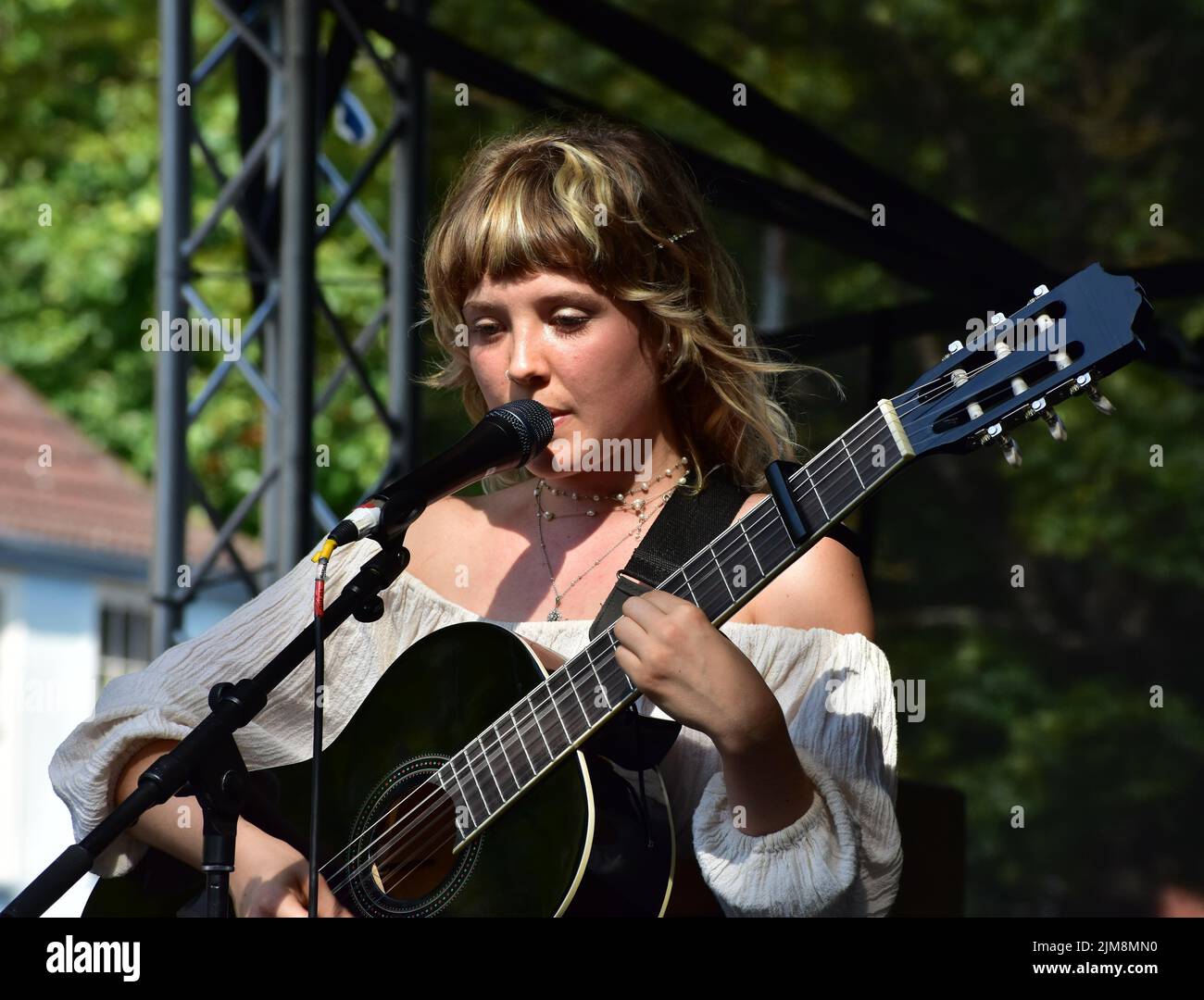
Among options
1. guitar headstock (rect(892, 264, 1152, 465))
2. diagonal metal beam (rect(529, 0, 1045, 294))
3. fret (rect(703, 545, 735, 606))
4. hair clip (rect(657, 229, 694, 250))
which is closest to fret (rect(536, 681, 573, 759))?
fret (rect(703, 545, 735, 606))

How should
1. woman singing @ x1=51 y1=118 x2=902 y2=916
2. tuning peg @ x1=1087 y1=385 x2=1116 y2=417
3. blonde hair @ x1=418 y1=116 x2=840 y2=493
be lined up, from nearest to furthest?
1. tuning peg @ x1=1087 y1=385 x2=1116 y2=417
2. woman singing @ x1=51 y1=118 x2=902 y2=916
3. blonde hair @ x1=418 y1=116 x2=840 y2=493

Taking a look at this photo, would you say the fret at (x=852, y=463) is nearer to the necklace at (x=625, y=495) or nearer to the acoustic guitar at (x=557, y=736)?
the acoustic guitar at (x=557, y=736)

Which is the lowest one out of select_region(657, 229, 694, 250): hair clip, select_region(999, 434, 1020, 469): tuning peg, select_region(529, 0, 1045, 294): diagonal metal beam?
select_region(999, 434, 1020, 469): tuning peg

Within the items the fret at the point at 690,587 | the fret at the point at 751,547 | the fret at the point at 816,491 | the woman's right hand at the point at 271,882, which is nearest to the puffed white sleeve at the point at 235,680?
the woman's right hand at the point at 271,882

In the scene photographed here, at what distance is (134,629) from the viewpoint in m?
14.2

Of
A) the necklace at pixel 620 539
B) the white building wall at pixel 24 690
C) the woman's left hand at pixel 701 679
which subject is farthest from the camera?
the white building wall at pixel 24 690

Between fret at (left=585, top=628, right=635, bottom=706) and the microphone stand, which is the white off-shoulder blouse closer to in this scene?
fret at (left=585, top=628, right=635, bottom=706)

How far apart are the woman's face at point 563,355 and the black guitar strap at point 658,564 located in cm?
16

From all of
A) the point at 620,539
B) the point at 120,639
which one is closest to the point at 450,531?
the point at 620,539

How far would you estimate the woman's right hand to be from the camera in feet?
7.06

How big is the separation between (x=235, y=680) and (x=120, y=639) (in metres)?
12.1

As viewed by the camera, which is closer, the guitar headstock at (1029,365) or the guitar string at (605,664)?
the guitar headstock at (1029,365)

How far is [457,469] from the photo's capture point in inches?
81.7

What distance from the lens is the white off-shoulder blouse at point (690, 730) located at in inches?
79.9
